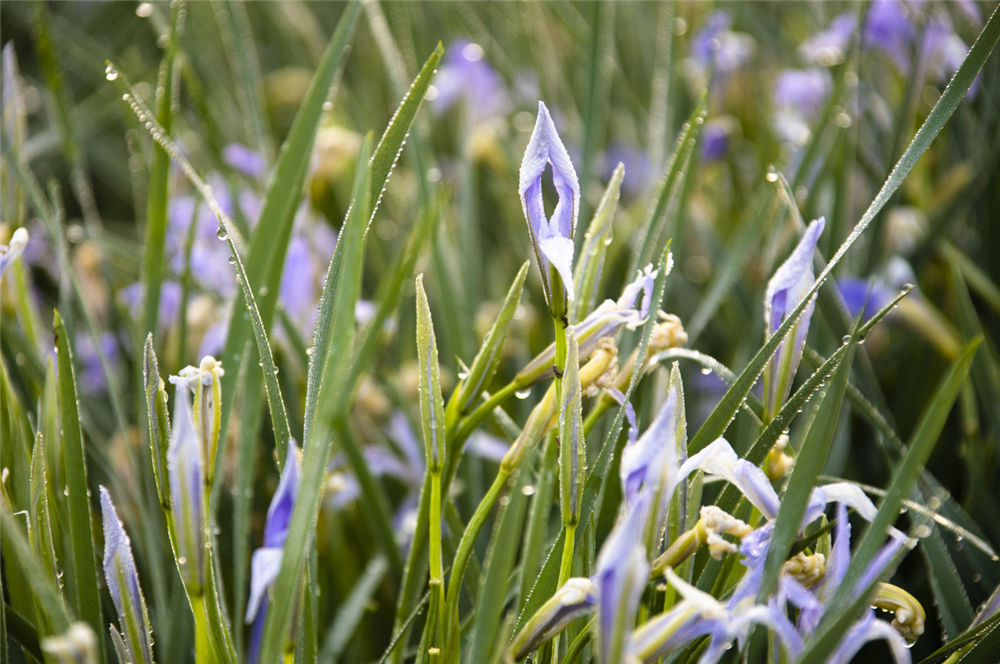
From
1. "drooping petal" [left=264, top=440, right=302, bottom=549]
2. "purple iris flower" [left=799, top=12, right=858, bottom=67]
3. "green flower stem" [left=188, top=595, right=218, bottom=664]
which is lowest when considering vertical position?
"green flower stem" [left=188, top=595, right=218, bottom=664]

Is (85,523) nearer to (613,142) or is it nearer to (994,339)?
(994,339)

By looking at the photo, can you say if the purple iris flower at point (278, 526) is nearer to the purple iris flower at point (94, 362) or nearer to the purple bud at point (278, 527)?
the purple bud at point (278, 527)

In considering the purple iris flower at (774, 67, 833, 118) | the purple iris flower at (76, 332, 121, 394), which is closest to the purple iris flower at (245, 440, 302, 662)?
the purple iris flower at (76, 332, 121, 394)

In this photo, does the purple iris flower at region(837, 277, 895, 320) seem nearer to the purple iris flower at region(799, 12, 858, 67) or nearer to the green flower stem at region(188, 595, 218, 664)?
the purple iris flower at region(799, 12, 858, 67)

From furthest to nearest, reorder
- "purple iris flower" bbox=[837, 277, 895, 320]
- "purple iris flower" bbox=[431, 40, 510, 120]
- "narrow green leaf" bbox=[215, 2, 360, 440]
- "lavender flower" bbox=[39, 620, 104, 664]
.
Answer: "purple iris flower" bbox=[431, 40, 510, 120] → "purple iris flower" bbox=[837, 277, 895, 320] → "narrow green leaf" bbox=[215, 2, 360, 440] → "lavender flower" bbox=[39, 620, 104, 664]

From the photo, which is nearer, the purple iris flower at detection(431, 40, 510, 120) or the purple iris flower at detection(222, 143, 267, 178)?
the purple iris flower at detection(222, 143, 267, 178)

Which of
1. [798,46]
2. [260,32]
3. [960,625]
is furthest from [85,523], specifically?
[260,32]

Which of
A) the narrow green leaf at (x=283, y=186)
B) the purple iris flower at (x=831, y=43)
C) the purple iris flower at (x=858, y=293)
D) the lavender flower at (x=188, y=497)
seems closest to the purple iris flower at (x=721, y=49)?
the purple iris flower at (x=831, y=43)
